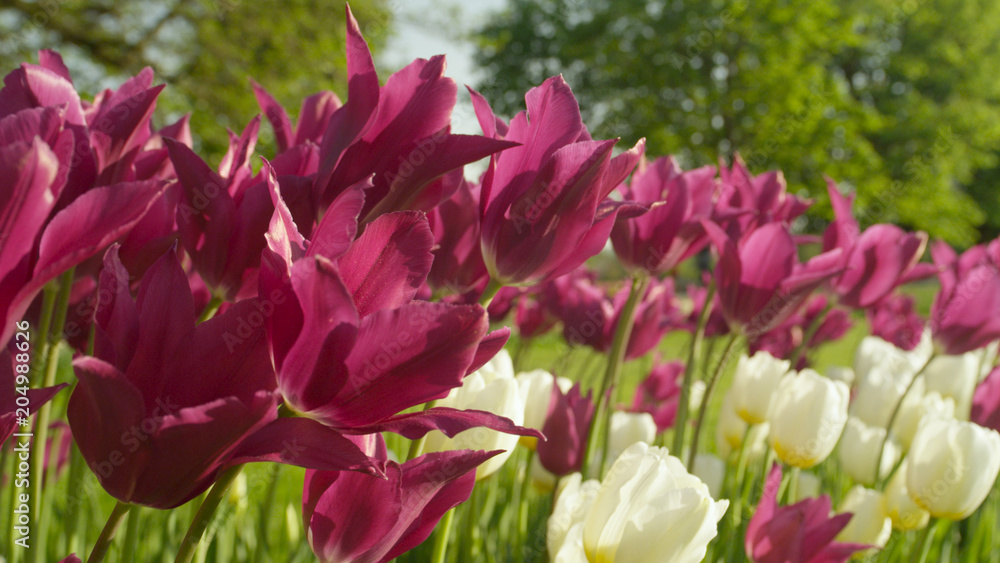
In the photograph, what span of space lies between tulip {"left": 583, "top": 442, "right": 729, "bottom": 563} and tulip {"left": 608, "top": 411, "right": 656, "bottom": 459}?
87 centimetres

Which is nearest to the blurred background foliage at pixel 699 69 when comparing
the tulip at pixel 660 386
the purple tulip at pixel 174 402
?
the tulip at pixel 660 386

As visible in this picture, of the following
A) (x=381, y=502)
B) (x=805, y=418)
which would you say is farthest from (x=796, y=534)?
(x=381, y=502)

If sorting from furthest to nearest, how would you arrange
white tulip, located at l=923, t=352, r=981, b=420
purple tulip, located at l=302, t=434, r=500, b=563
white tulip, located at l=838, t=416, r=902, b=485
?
1. white tulip, located at l=923, t=352, r=981, b=420
2. white tulip, located at l=838, t=416, r=902, b=485
3. purple tulip, located at l=302, t=434, r=500, b=563

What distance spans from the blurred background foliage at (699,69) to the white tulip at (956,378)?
10.8 ft

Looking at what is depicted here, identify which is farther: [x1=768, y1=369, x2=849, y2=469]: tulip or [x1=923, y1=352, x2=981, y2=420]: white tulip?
[x1=923, y1=352, x2=981, y2=420]: white tulip

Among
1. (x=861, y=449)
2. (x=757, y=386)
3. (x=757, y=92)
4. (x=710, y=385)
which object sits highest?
(x=710, y=385)

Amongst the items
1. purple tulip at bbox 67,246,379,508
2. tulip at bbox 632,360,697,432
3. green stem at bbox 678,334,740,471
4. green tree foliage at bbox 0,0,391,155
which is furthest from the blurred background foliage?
purple tulip at bbox 67,246,379,508

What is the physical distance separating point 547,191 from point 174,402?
1.22 ft

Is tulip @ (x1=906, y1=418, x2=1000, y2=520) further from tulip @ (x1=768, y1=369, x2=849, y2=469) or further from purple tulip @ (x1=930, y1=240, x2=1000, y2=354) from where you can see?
purple tulip @ (x1=930, y1=240, x2=1000, y2=354)

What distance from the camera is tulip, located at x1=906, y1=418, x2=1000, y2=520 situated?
4.33 ft

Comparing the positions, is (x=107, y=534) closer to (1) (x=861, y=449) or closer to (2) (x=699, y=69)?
(1) (x=861, y=449)

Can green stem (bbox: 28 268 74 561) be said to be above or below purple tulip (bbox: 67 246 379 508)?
below

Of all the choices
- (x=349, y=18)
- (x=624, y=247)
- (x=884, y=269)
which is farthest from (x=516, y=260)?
(x=884, y=269)

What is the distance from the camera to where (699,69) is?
15.3m
